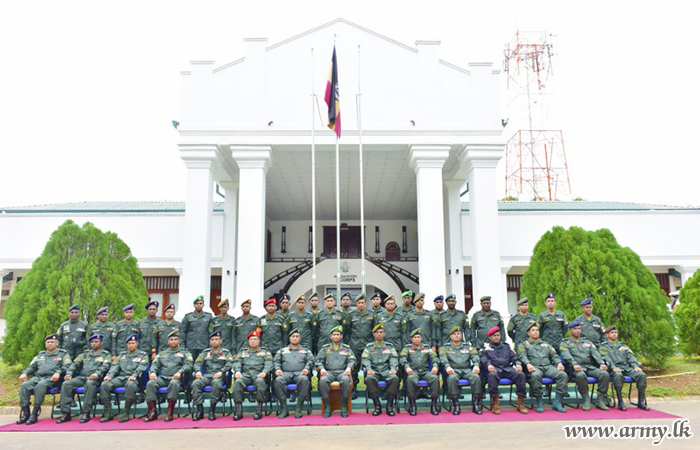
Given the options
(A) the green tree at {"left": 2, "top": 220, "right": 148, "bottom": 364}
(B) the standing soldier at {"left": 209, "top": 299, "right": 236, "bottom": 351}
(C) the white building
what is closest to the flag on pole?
(C) the white building

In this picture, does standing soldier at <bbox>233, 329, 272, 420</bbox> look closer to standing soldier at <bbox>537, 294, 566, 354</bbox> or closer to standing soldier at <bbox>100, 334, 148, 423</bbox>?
standing soldier at <bbox>100, 334, 148, 423</bbox>

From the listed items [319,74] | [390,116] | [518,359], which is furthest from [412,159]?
[518,359]

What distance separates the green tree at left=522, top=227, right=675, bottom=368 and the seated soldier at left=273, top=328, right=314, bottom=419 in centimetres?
577

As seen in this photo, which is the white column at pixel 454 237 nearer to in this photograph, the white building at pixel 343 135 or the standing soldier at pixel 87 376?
the white building at pixel 343 135

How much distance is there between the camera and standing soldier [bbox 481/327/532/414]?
A: 777 centimetres

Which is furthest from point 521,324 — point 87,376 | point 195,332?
point 87,376

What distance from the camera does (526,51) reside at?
109 ft

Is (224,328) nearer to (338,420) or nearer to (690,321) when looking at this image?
(338,420)

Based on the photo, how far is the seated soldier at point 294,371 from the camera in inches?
300

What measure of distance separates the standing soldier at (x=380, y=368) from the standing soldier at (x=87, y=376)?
13.9ft

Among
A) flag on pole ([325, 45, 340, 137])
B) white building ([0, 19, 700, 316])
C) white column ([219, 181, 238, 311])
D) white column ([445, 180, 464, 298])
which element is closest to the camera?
flag on pole ([325, 45, 340, 137])

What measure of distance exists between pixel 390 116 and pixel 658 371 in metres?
8.84

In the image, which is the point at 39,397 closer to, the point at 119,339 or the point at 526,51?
the point at 119,339

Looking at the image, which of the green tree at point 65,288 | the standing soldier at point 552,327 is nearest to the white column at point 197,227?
the green tree at point 65,288
